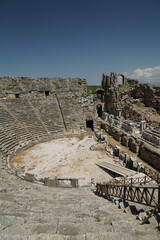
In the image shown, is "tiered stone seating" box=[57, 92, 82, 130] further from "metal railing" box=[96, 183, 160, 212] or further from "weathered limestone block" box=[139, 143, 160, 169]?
"metal railing" box=[96, 183, 160, 212]

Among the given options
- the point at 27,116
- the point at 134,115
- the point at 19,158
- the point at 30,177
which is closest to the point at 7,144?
the point at 19,158

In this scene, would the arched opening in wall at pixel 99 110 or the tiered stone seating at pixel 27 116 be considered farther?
the arched opening in wall at pixel 99 110

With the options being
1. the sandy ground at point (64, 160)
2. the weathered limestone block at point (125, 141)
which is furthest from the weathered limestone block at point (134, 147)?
the sandy ground at point (64, 160)

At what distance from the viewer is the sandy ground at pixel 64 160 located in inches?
471

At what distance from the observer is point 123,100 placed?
29109 millimetres

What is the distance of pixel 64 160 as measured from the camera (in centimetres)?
1420

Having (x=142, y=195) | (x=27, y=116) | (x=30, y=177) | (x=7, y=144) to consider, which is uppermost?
(x=27, y=116)

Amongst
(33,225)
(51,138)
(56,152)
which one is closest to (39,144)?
(51,138)

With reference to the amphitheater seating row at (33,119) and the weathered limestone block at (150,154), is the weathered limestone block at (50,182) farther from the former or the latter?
the weathered limestone block at (150,154)

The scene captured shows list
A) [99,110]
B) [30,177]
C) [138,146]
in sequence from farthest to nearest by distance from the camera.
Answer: [99,110] < [138,146] < [30,177]

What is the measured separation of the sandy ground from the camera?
39.2 ft

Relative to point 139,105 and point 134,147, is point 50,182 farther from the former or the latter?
point 139,105

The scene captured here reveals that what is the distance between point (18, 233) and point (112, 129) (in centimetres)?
1872

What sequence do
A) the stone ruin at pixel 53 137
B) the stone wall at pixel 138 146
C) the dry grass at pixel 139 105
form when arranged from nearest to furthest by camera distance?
the stone ruin at pixel 53 137 → the stone wall at pixel 138 146 → the dry grass at pixel 139 105
